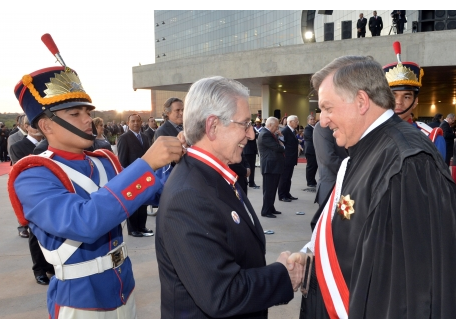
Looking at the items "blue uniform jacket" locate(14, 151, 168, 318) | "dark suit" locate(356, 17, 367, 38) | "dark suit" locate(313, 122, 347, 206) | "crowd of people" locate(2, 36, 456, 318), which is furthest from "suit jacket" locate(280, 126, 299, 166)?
"dark suit" locate(356, 17, 367, 38)

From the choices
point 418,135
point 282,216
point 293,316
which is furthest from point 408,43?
point 418,135

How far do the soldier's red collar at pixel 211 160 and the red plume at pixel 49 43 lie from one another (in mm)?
1042

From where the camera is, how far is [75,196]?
63.9 inches

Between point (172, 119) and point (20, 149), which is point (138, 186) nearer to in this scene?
point (172, 119)

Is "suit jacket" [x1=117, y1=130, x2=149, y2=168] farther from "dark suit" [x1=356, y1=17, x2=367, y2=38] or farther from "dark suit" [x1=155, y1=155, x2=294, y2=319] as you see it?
"dark suit" [x1=356, y1=17, x2=367, y2=38]

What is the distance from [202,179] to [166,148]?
0.25 m

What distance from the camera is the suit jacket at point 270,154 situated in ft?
23.7

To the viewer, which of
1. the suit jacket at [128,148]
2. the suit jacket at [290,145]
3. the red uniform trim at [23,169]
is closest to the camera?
the red uniform trim at [23,169]

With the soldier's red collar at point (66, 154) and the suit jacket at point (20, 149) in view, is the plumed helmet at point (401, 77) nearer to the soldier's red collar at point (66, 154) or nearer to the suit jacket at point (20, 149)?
the soldier's red collar at point (66, 154)

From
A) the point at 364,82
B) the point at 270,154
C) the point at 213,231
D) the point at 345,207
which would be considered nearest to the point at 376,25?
the point at 270,154

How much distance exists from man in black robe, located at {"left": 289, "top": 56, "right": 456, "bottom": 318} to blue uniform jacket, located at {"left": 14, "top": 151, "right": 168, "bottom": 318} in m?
0.88

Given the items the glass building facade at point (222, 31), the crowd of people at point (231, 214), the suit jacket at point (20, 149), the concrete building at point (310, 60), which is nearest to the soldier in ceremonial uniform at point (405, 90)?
the crowd of people at point (231, 214)

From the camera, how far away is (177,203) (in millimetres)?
1420
